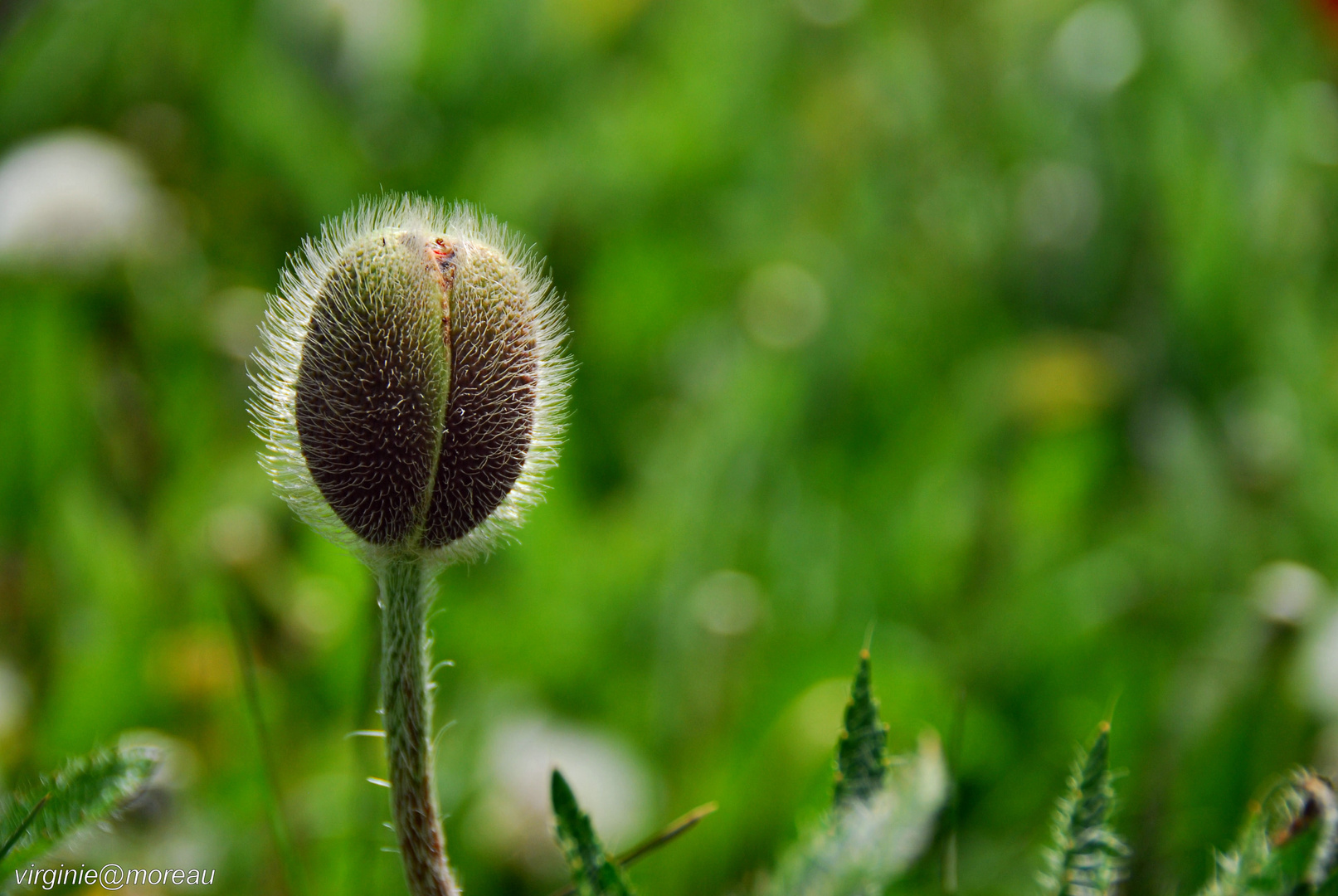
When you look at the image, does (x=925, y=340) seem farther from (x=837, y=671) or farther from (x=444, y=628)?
(x=444, y=628)

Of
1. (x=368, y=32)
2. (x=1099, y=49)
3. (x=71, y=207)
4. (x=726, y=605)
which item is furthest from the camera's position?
(x=1099, y=49)

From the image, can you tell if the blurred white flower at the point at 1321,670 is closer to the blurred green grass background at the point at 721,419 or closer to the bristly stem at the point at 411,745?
the blurred green grass background at the point at 721,419

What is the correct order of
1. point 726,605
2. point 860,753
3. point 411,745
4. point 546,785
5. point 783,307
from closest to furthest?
point 411,745 → point 860,753 → point 546,785 → point 726,605 → point 783,307

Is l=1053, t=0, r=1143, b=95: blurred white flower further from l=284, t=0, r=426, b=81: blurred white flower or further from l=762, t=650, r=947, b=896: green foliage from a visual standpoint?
A: l=762, t=650, r=947, b=896: green foliage

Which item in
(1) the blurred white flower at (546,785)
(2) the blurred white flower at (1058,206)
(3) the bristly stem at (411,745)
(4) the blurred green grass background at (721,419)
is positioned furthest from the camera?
(2) the blurred white flower at (1058,206)

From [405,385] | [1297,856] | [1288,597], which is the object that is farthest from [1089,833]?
[1288,597]

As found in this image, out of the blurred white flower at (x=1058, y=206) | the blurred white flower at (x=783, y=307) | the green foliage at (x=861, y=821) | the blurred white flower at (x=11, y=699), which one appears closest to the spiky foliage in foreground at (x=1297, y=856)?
the green foliage at (x=861, y=821)

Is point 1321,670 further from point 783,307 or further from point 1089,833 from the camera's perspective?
point 783,307
